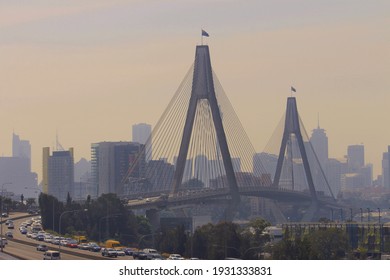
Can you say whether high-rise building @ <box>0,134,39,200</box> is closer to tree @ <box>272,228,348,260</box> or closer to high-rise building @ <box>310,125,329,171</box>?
high-rise building @ <box>310,125,329,171</box>

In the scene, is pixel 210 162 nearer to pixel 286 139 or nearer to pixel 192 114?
pixel 192 114

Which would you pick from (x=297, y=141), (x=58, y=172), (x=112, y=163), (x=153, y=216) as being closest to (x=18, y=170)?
(x=58, y=172)

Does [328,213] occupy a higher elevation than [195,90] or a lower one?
lower

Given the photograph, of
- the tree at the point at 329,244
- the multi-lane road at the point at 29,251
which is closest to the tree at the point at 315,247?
the tree at the point at 329,244

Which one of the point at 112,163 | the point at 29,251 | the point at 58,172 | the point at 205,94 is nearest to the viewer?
the point at 29,251

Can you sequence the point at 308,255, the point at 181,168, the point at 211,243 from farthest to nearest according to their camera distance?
the point at 181,168 → the point at 211,243 → the point at 308,255

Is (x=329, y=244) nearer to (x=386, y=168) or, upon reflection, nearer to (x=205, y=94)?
(x=205, y=94)

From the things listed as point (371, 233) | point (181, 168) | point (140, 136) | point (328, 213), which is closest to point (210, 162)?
point (181, 168)

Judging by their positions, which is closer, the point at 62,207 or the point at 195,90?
the point at 62,207

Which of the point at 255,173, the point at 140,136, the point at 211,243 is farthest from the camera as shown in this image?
the point at 140,136
